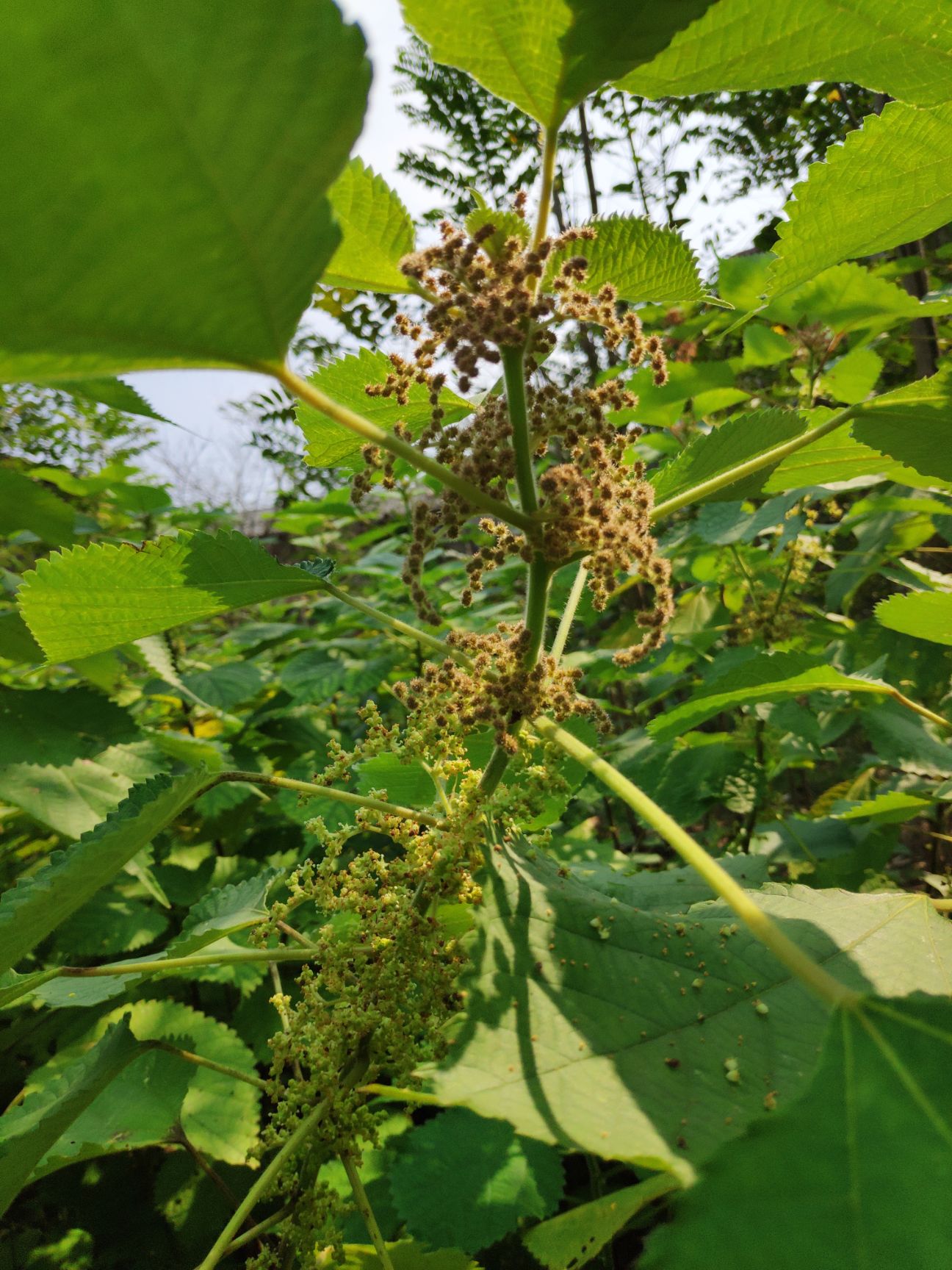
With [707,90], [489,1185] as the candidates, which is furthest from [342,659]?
[707,90]

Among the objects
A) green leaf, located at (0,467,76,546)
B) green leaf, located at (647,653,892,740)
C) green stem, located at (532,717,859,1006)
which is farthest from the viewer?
green leaf, located at (0,467,76,546)

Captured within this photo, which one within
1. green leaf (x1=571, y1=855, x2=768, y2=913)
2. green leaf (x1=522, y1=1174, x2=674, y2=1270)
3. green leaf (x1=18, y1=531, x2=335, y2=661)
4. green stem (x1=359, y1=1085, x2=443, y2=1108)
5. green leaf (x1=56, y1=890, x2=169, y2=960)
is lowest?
green leaf (x1=56, y1=890, x2=169, y2=960)

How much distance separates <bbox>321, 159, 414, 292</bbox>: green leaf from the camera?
2.21 ft

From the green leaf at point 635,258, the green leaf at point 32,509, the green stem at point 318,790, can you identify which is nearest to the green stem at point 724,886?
the green stem at point 318,790

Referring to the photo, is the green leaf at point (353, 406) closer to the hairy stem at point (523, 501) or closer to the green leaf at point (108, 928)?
the hairy stem at point (523, 501)

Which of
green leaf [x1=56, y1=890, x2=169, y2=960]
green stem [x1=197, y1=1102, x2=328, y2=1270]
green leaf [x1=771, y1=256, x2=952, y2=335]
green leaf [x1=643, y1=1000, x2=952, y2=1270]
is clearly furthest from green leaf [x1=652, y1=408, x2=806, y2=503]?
green leaf [x1=56, y1=890, x2=169, y2=960]

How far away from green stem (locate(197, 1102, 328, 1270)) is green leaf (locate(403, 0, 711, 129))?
3.27 ft

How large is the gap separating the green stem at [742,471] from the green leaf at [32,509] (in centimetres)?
146

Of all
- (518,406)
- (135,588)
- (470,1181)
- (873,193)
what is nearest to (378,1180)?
(470,1181)

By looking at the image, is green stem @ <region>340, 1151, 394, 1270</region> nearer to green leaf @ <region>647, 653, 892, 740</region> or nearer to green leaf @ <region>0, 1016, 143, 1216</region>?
green leaf @ <region>0, 1016, 143, 1216</region>

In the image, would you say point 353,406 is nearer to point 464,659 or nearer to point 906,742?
point 464,659

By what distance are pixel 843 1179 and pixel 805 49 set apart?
0.80m

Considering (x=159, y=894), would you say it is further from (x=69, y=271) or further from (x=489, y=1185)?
(x=69, y=271)

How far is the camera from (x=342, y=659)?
9.19 feet
